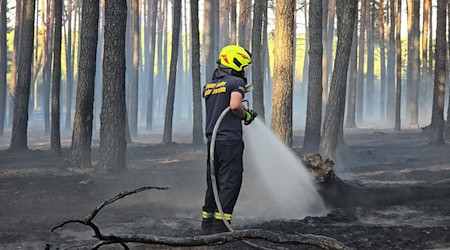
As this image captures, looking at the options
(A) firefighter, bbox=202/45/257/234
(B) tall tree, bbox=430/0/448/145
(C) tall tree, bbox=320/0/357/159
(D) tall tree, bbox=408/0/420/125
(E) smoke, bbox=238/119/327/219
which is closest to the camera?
(A) firefighter, bbox=202/45/257/234

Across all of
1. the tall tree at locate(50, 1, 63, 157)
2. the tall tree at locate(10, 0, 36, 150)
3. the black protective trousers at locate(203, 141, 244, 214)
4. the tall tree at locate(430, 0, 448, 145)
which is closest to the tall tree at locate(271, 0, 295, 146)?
the black protective trousers at locate(203, 141, 244, 214)

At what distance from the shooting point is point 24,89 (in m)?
16.9

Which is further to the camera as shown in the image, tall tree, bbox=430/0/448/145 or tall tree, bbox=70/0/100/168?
tall tree, bbox=430/0/448/145

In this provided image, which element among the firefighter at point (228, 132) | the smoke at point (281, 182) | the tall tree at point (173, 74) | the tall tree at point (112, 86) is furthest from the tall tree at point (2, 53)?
the firefighter at point (228, 132)

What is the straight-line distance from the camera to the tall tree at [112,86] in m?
12.1

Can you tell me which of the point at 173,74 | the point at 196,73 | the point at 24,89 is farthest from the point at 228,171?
the point at 173,74

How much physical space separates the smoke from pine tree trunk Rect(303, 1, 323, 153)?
7.11 m

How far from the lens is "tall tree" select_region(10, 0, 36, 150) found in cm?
1681

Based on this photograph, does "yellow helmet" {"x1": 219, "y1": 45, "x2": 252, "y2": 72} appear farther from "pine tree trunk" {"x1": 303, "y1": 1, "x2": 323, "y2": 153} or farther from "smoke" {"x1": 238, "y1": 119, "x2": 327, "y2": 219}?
"pine tree trunk" {"x1": 303, "y1": 1, "x2": 323, "y2": 153}

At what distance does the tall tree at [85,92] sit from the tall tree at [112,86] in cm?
104

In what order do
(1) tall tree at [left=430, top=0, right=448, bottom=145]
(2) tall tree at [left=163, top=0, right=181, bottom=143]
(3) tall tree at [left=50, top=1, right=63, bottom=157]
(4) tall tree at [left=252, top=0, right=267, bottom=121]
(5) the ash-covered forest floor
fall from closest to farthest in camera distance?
(5) the ash-covered forest floor → (3) tall tree at [left=50, top=1, right=63, bottom=157] → (4) tall tree at [left=252, top=0, right=267, bottom=121] → (1) tall tree at [left=430, top=0, right=448, bottom=145] → (2) tall tree at [left=163, top=0, right=181, bottom=143]

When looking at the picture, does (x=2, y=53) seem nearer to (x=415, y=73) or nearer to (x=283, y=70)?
(x=283, y=70)

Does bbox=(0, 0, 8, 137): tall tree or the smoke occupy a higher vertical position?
bbox=(0, 0, 8, 137): tall tree

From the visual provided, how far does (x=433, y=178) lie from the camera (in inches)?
490
